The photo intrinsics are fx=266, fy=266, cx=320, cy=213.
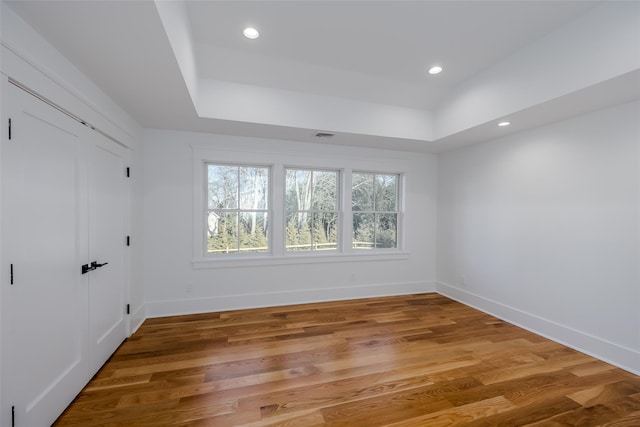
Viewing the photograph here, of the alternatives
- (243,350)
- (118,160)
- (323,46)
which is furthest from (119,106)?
(243,350)

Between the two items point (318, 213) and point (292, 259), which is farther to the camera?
point (318, 213)

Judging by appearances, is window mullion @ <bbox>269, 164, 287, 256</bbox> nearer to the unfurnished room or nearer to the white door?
the unfurnished room

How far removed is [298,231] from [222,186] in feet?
4.23

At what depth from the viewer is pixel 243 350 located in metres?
2.64

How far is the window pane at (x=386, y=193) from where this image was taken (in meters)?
4.54

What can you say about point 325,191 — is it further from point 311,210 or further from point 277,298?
point 277,298

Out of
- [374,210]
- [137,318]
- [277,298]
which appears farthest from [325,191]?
[137,318]

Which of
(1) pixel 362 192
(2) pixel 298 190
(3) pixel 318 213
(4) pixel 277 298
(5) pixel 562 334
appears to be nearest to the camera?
(5) pixel 562 334

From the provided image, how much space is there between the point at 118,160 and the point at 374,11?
273 cm

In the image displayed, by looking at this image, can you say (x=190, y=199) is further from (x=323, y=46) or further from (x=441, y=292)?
(x=441, y=292)

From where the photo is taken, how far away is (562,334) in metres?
2.90

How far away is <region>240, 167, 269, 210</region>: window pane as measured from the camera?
3.87 meters

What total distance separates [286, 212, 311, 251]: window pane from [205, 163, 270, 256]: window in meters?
0.34

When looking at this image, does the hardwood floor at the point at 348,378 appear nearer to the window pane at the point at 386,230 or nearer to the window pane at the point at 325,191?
the window pane at the point at 386,230
